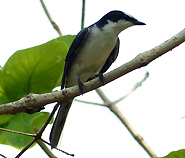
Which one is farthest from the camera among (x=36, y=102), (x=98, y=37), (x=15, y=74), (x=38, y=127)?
(x=98, y=37)

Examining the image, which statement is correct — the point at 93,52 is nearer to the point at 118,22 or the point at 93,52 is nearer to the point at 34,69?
the point at 118,22

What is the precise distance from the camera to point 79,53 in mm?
2920

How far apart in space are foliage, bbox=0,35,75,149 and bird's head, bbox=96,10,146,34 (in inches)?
31.1

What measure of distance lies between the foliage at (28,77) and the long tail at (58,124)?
0.95 feet

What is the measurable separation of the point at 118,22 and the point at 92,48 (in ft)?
1.34

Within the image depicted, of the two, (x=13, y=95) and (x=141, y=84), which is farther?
(x=141, y=84)

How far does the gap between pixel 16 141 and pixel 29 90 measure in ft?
1.47

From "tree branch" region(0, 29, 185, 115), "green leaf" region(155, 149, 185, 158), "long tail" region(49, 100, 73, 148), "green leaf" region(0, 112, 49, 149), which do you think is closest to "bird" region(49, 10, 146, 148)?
"long tail" region(49, 100, 73, 148)

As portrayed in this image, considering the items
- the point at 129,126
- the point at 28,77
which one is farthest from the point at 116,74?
the point at 28,77

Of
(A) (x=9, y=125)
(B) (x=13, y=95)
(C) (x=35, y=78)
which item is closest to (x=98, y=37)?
(C) (x=35, y=78)

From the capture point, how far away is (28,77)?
2178mm

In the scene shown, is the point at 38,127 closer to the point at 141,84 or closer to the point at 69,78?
the point at 69,78

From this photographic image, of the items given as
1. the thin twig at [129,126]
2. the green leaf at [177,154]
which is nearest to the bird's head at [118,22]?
the thin twig at [129,126]

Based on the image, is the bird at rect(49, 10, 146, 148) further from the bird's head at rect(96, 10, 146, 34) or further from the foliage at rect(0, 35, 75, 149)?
the foliage at rect(0, 35, 75, 149)
